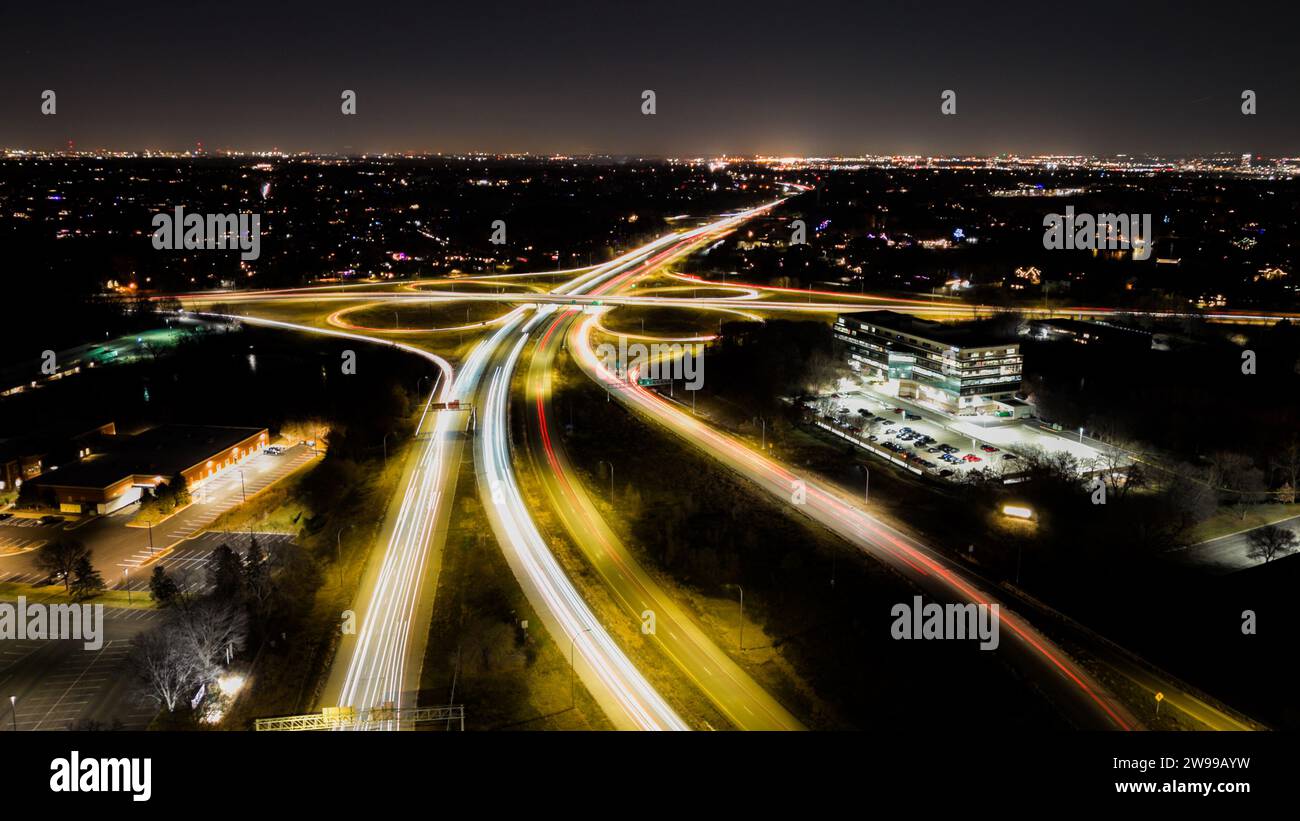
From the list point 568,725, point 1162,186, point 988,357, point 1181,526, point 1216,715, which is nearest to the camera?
point 568,725

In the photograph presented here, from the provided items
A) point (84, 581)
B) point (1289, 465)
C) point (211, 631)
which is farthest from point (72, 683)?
point (1289, 465)

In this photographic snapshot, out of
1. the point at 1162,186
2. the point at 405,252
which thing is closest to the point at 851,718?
the point at 405,252

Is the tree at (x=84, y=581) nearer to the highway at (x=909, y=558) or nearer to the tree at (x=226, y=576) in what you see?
the tree at (x=226, y=576)

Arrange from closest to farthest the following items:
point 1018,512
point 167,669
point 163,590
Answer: point 167,669, point 163,590, point 1018,512

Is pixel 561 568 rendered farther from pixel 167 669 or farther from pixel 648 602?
pixel 167 669
